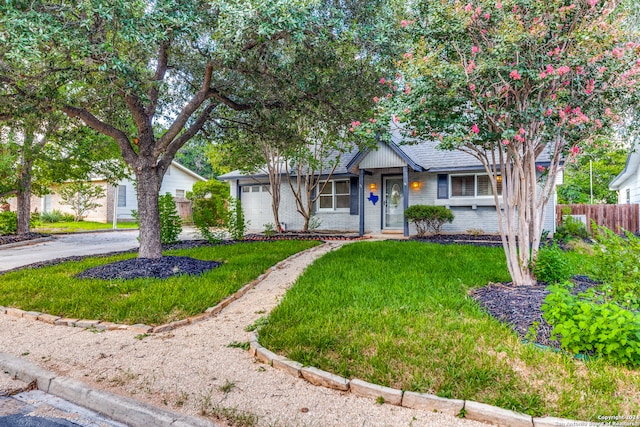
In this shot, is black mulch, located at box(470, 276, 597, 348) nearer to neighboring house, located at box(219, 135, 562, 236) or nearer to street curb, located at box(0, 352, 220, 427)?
street curb, located at box(0, 352, 220, 427)

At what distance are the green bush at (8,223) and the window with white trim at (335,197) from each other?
449 inches

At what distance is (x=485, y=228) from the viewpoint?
12469 millimetres

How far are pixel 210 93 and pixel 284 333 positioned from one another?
500 centimetres

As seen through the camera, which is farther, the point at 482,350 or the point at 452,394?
the point at 482,350

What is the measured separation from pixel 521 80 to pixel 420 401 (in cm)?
370

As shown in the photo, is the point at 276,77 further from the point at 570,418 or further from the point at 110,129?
the point at 570,418

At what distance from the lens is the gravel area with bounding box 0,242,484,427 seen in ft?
7.92

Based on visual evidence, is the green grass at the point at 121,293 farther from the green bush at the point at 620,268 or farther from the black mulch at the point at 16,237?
the black mulch at the point at 16,237

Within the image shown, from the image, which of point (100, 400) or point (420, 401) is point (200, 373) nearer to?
point (100, 400)

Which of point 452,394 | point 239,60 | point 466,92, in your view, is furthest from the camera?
point 239,60

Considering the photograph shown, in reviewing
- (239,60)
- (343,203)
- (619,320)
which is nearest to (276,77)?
(239,60)

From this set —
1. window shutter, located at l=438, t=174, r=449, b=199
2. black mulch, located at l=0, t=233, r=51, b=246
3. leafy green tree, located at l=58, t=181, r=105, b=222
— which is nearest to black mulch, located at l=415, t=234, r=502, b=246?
window shutter, located at l=438, t=174, r=449, b=199

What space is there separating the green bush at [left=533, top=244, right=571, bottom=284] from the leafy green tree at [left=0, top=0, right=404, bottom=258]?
3.87m

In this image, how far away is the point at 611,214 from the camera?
14883 mm
